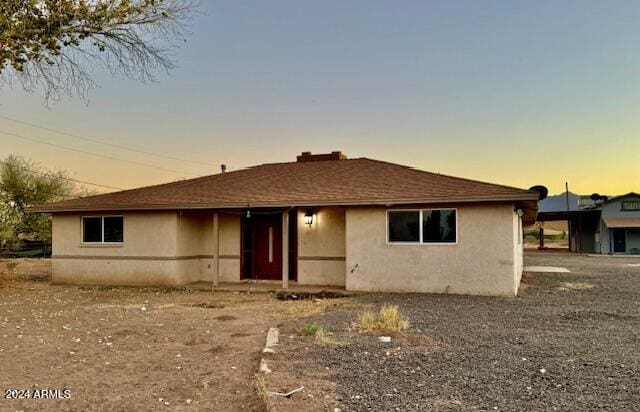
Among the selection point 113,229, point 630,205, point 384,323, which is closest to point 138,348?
point 384,323

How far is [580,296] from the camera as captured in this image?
39.1 feet

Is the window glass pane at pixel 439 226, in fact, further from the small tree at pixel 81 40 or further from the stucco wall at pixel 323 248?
the small tree at pixel 81 40

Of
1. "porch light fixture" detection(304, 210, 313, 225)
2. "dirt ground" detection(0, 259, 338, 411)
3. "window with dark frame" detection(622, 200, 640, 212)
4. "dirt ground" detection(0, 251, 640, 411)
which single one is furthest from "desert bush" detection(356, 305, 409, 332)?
"window with dark frame" detection(622, 200, 640, 212)

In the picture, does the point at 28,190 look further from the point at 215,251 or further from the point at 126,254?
the point at 215,251

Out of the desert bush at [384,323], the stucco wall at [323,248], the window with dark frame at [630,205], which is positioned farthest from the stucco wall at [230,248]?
the window with dark frame at [630,205]

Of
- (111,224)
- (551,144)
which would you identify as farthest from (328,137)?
(111,224)

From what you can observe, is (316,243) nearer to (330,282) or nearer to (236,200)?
(330,282)

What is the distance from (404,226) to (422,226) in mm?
460

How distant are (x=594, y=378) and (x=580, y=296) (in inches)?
308

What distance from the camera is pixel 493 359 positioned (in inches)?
227

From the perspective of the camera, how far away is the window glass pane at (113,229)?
14.9 metres

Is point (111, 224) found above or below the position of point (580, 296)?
above

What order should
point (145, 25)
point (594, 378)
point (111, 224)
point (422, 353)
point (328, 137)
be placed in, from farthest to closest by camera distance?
point (328, 137) → point (111, 224) → point (145, 25) → point (422, 353) → point (594, 378)

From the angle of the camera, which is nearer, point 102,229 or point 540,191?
point 540,191
